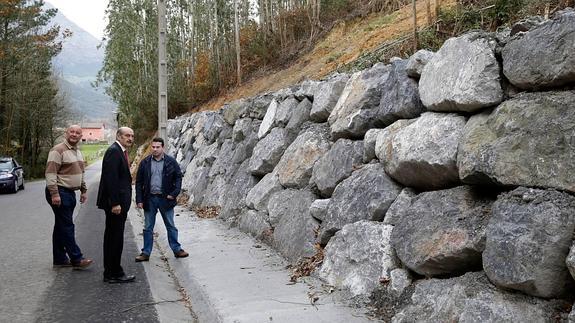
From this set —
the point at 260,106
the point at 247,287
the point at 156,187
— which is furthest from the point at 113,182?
the point at 260,106

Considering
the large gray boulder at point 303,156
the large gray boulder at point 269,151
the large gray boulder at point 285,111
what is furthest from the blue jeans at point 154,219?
the large gray boulder at point 285,111

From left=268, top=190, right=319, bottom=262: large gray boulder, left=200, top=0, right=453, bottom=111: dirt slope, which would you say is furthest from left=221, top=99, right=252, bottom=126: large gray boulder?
left=268, top=190, right=319, bottom=262: large gray boulder

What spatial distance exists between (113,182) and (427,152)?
3.78 m

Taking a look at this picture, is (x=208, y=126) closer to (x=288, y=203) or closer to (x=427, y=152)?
(x=288, y=203)

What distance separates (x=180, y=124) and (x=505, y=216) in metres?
19.1

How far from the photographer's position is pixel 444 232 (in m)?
4.27

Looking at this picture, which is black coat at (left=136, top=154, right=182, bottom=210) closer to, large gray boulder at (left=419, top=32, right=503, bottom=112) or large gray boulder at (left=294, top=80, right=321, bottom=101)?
large gray boulder at (left=294, top=80, right=321, bottom=101)

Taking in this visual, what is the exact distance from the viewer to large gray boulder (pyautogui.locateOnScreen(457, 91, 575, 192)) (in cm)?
352

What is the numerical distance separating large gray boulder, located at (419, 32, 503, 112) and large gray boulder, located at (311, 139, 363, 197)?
150cm

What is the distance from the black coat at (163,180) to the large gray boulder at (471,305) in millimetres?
4179

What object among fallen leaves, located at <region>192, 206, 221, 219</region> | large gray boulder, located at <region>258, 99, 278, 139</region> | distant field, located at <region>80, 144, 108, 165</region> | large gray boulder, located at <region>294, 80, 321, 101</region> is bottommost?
distant field, located at <region>80, 144, 108, 165</region>

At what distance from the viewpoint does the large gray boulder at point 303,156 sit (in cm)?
761

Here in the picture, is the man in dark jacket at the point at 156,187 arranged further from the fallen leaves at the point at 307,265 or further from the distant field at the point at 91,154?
the distant field at the point at 91,154

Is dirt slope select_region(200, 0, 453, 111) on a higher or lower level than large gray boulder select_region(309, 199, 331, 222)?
higher
